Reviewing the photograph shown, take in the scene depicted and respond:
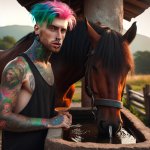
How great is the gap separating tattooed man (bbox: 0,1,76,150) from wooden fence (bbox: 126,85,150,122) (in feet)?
24.7

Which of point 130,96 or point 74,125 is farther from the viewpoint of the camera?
point 130,96

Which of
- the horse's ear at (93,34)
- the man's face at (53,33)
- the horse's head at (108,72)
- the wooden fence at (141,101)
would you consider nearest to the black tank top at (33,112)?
the man's face at (53,33)

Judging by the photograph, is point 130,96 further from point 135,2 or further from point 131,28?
point 131,28

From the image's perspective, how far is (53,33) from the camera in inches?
83.1

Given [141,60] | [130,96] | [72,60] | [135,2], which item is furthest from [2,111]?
[141,60]

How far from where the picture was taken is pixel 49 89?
7.19 ft

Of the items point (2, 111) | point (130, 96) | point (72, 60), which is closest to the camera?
point (2, 111)

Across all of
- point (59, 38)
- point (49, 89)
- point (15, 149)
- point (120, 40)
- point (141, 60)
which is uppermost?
point (141, 60)

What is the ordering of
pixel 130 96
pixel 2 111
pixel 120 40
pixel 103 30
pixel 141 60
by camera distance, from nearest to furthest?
1. pixel 2 111
2. pixel 120 40
3. pixel 103 30
4. pixel 130 96
5. pixel 141 60

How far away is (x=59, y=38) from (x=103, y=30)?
1526 mm

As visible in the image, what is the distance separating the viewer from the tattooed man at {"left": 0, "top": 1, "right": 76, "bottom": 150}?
199 cm

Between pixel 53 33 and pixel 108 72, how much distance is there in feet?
3.42

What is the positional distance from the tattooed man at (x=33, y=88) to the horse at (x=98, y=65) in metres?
0.76

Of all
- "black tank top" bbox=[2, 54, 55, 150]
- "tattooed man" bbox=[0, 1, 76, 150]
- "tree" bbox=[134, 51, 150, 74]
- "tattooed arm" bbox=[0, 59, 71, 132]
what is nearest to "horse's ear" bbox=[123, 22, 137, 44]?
"tattooed man" bbox=[0, 1, 76, 150]
